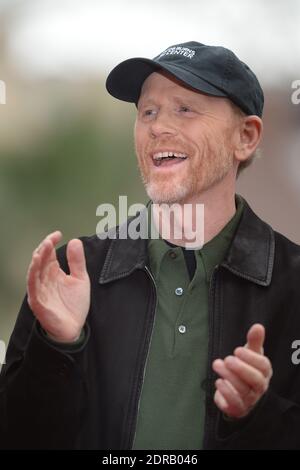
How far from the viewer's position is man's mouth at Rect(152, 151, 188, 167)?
2121 millimetres

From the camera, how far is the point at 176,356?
1969 mm

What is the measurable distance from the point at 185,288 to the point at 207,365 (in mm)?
228

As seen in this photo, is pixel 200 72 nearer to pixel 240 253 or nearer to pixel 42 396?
pixel 240 253

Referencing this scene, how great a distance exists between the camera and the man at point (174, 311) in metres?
1.87

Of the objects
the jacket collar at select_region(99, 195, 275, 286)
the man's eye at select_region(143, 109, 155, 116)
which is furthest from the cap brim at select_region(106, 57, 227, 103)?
the jacket collar at select_region(99, 195, 275, 286)

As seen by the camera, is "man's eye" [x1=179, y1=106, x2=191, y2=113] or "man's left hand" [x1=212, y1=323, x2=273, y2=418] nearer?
A: "man's left hand" [x1=212, y1=323, x2=273, y2=418]

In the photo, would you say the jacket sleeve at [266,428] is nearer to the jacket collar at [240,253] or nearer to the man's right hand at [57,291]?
the jacket collar at [240,253]

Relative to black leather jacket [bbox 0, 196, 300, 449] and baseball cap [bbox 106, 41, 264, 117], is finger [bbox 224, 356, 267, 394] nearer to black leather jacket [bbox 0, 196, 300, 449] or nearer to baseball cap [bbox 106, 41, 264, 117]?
black leather jacket [bbox 0, 196, 300, 449]

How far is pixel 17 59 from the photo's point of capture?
7371 millimetres

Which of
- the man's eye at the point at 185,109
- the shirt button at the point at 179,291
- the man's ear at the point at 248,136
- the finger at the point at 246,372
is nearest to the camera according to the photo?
the finger at the point at 246,372

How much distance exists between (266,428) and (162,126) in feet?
2.92

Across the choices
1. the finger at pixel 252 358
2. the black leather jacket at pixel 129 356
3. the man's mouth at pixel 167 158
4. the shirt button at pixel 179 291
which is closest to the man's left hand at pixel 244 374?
the finger at pixel 252 358

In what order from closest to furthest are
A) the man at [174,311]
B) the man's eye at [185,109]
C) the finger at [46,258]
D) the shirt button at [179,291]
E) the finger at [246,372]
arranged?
the finger at [246,372]
the finger at [46,258]
the man at [174,311]
the shirt button at [179,291]
the man's eye at [185,109]

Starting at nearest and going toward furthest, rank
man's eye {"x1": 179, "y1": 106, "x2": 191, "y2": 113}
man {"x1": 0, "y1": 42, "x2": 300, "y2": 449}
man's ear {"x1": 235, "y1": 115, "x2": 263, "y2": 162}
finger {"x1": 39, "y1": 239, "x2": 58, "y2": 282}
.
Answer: finger {"x1": 39, "y1": 239, "x2": 58, "y2": 282}
man {"x1": 0, "y1": 42, "x2": 300, "y2": 449}
man's eye {"x1": 179, "y1": 106, "x2": 191, "y2": 113}
man's ear {"x1": 235, "y1": 115, "x2": 263, "y2": 162}
